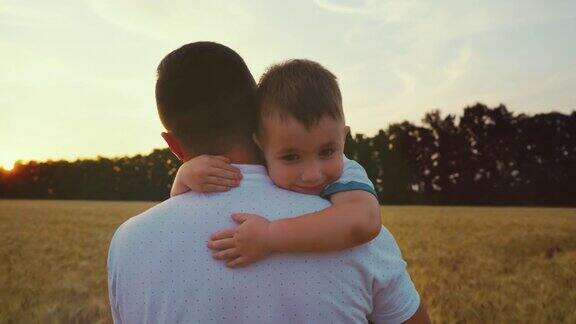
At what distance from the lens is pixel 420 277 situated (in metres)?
7.25

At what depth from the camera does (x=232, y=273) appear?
1.55 m

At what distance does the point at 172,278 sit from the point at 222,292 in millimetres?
138

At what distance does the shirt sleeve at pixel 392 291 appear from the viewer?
165 centimetres

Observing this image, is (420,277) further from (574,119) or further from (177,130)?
(574,119)

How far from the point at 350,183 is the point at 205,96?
488 millimetres

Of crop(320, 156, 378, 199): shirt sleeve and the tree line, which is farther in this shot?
the tree line

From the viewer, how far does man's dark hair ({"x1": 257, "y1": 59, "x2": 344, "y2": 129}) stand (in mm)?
1833

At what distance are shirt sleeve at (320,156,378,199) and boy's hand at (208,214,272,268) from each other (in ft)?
1.02

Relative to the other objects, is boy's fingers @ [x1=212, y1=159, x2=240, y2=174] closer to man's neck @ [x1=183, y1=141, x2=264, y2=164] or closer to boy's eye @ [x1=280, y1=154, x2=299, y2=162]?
man's neck @ [x1=183, y1=141, x2=264, y2=164]

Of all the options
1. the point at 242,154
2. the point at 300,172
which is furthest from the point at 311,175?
the point at 242,154

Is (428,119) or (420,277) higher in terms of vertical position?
(428,119)

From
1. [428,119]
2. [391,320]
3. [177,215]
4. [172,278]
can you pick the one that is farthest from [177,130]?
[428,119]

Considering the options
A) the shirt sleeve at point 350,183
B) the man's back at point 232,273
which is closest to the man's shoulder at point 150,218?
the man's back at point 232,273

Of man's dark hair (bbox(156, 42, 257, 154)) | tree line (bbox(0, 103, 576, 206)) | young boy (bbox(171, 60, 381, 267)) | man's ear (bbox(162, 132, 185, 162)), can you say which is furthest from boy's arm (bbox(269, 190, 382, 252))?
tree line (bbox(0, 103, 576, 206))
